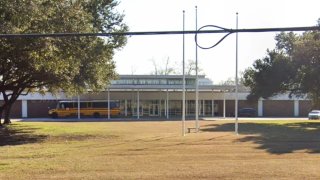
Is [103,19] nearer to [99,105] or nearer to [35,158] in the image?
[35,158]

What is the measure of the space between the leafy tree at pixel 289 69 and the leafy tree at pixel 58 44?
19353 mm

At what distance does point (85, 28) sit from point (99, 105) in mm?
50596

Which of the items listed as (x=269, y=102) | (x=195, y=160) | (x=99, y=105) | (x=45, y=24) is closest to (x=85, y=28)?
(x=45, y=24)

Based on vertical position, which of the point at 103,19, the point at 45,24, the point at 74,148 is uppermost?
the point at 103,19

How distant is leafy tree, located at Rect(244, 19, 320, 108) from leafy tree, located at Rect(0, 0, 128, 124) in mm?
19353

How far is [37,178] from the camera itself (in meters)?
13.9

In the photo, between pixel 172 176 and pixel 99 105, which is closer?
pixel 172 176

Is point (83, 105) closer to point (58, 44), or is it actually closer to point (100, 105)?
point (100, 105)

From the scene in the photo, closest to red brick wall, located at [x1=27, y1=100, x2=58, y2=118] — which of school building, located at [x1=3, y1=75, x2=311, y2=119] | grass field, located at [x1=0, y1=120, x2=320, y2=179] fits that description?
school building, located at [x1=3, y1=75, x2=311, y2=119]

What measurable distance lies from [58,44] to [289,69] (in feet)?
110

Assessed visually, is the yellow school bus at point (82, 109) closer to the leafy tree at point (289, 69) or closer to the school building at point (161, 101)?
the school building at point (161, 101)

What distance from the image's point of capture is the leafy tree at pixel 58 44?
19844 millimetres

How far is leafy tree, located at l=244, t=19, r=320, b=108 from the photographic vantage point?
47125mm

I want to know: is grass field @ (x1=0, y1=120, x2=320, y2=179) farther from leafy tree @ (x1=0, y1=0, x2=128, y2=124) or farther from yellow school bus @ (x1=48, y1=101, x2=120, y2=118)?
yellow school bus @ (x1=48, y1=101, x2=120, y2=118)
